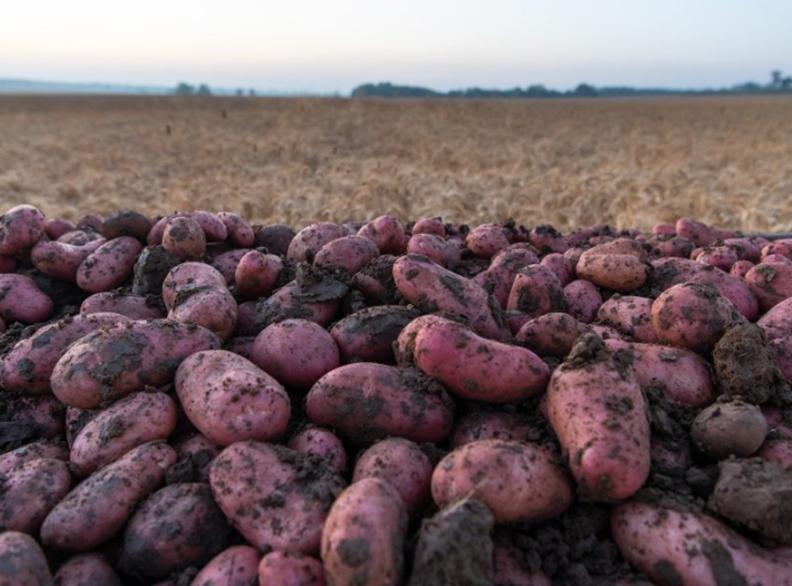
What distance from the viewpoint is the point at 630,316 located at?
217 cm

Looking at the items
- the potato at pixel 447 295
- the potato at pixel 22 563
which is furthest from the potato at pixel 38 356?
the potato at pixel 447 295

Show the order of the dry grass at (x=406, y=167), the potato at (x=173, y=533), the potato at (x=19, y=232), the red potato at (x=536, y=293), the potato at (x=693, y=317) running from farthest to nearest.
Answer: the dry grass at (x=406, y=167) → the potato at (x=19, y=232) → the red potato at (x=536, y=293) → the potato at (x=693, y=317) → the potato at (x=173, y=533)

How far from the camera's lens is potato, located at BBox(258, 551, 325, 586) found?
126cm

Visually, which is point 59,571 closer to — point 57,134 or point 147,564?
point 147,564

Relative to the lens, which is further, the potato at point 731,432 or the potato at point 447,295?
the potato at point 447,295

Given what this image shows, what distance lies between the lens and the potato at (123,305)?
2316 mm

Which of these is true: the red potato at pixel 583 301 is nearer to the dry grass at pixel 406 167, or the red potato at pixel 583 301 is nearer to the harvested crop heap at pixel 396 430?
the harvested crop heap at pixel 396 430

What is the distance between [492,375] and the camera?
164 cm

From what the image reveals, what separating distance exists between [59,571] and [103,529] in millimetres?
117

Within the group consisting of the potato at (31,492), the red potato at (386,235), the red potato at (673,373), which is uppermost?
the red potato at (386,235)

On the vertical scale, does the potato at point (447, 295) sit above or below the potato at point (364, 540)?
above

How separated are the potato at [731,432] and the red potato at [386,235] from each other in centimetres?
142

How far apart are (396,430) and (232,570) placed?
0.52 m

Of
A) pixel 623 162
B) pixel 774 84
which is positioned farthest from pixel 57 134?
pixel 774 84
